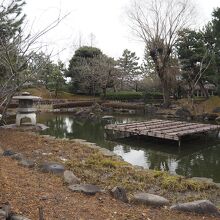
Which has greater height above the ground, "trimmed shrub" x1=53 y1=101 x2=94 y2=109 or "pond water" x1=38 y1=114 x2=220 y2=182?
"trimmed shrub" x1=53 y1=101 x2=94 y2=109

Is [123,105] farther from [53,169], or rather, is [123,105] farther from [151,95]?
[53,169]

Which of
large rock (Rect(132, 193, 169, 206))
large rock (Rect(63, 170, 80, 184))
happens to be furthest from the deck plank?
large rock (Rect(132, 193, 169, 206))

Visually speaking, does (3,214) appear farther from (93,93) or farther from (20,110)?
(93,93)

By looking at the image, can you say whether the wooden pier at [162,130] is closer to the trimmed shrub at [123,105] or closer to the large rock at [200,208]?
the large rock at [200,208]

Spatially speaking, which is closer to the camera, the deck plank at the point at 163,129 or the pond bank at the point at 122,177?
the pond bank at the point at 122,177

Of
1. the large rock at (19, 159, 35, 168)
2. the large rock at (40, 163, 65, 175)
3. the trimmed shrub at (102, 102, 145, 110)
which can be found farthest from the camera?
the trimmed shrub at (102, 102, 145, 110)

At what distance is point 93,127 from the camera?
58.4 feet

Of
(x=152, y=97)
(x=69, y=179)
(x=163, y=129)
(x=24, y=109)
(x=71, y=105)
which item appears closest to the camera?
(x=69, y=179)

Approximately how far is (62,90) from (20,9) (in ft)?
87.0

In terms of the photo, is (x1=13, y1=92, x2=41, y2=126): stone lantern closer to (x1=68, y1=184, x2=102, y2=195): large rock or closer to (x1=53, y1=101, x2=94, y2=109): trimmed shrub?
(x1=68, y1=184, x2=102, y2=195): large rock

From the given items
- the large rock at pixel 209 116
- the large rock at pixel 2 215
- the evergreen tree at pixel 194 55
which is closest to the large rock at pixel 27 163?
the large rock at pixel 2 215

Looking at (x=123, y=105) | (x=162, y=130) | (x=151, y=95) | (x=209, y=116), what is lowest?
(x=162, y=130)

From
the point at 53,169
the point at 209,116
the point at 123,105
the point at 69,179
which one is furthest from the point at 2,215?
the point at 123,105

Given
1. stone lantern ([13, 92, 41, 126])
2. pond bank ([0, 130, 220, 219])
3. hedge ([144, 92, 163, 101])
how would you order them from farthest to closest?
hedge ([144, 92, 163, 101]), stone lantern ([13, 92, 41, 126]), pond bank ([0, 130, 220, 219])
